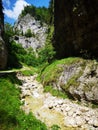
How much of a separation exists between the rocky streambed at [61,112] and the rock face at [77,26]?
6895 millimetres

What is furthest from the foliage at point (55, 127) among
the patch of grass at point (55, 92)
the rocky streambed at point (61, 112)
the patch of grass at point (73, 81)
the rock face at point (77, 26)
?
the rock face at point (77, 26)

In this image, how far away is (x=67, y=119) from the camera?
520 inches

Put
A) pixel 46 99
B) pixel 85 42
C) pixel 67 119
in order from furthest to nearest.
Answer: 1. pixel 85 42
2. pixel 46 99
3. pixel 67 119

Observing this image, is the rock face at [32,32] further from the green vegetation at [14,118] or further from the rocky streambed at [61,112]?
the green vegetation at [14,118]

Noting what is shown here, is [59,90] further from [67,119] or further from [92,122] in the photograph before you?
[92,122]

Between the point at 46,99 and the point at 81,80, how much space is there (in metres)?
3.95

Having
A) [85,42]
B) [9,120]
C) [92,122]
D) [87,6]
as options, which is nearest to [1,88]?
[9,120]

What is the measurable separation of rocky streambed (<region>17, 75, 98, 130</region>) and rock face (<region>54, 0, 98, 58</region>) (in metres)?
6.90

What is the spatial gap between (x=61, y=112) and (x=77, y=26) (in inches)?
441

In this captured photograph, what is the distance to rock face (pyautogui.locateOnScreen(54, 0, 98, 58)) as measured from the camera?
1919 cm

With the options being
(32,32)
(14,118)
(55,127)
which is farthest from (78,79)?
(32,32)

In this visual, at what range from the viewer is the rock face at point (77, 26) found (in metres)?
19.2

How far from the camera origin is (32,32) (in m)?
101

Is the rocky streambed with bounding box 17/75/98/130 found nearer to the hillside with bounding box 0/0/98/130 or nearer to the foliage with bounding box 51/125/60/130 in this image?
the hillside with bounding box 0/0/98/130
